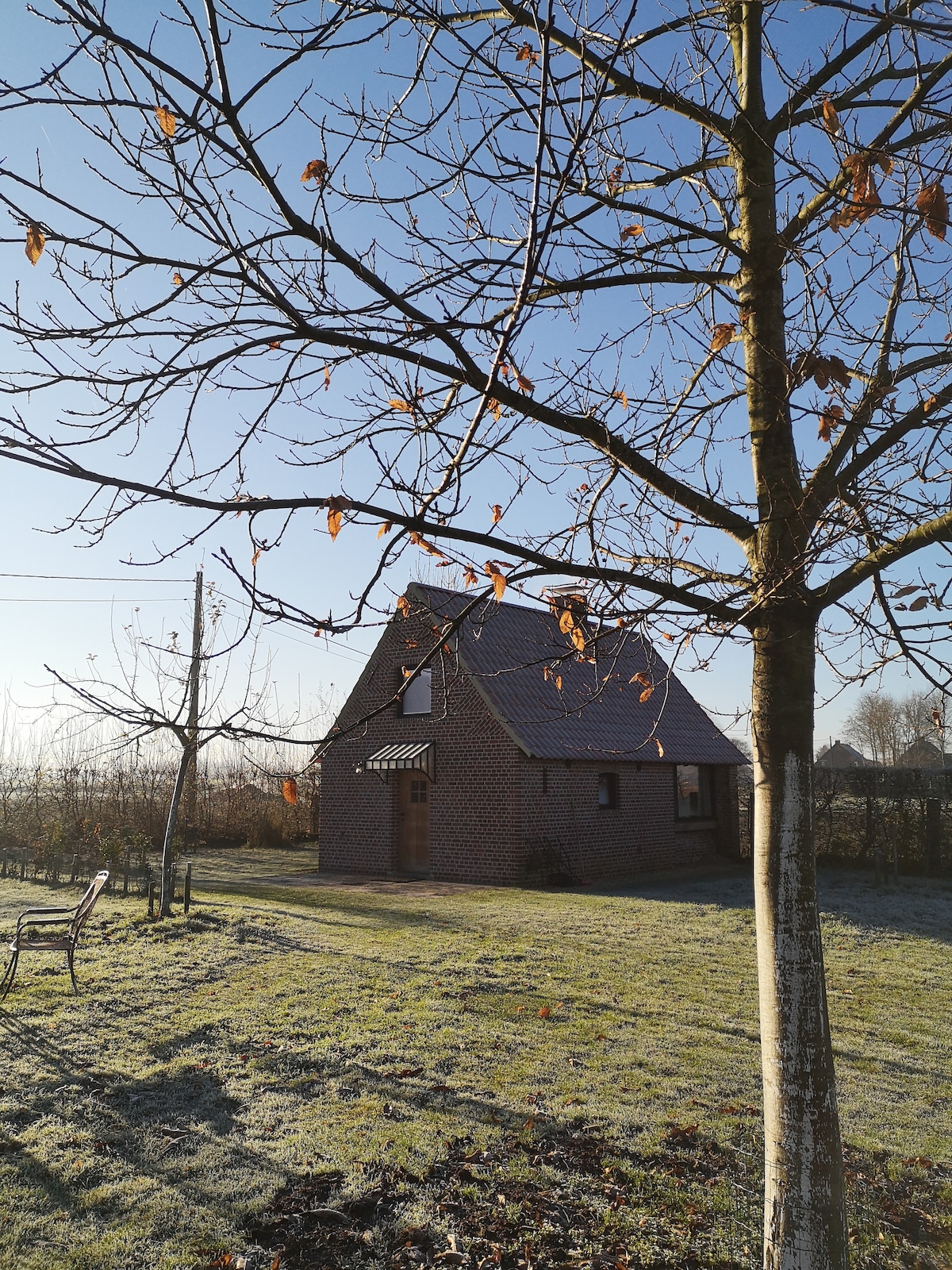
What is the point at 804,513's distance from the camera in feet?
10.7

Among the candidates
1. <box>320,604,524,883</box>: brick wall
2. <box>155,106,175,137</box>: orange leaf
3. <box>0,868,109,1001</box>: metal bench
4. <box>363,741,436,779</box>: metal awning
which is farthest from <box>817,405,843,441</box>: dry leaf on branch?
<box>363,741,436,779</box>: metal awning

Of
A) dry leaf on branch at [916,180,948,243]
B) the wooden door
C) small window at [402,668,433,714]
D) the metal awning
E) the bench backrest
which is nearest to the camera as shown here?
dry leaf on branch at [916,180,948,243]

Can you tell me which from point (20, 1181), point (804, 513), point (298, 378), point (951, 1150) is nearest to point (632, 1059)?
point (951, 1150)

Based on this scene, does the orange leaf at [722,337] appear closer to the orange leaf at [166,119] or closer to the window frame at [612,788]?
the orange leaf at [166,119]

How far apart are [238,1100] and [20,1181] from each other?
134 cm

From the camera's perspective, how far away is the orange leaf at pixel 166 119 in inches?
100

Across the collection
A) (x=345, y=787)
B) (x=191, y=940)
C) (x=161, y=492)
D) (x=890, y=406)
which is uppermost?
(x=890, y=406)

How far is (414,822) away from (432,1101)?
45.5ft

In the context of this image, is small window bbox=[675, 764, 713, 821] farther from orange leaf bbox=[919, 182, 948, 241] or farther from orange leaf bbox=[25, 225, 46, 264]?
orange leaf bbox=[25, 225, 46, 264]

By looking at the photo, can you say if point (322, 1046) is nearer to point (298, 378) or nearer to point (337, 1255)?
point (337, 1255)

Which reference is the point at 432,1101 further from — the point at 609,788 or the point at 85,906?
the point at 609,788

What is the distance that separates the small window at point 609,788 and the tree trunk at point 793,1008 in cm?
1610

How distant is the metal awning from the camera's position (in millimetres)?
18078

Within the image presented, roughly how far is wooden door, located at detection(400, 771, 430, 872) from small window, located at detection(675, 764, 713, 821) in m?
6.66
